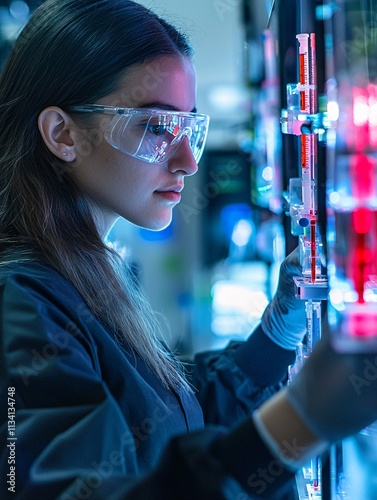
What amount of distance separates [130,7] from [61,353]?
0.87 m

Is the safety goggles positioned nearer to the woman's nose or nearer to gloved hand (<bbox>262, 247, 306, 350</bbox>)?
the woman's nose

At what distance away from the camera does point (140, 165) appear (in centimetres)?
145

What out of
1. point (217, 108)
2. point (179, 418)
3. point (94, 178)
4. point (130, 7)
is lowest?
point (179, 418)

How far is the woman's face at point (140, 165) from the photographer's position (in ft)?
4.73

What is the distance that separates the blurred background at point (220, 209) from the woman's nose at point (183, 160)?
173 cm

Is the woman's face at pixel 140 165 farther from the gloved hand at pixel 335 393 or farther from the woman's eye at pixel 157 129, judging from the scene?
the gloved hand at pixel 335 393

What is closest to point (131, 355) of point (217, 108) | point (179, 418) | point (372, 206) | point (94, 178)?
point (179, 418)

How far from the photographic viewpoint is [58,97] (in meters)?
1.44

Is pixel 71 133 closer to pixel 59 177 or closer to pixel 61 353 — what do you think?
pixel 59 177

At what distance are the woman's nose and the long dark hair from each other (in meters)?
0.20

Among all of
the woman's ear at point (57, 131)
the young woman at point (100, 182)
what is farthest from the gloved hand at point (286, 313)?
the woman's ear at point (57, 131)

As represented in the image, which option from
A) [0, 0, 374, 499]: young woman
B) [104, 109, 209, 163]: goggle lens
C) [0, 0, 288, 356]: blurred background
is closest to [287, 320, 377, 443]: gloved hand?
[0, 0, 374, 499]: young woman

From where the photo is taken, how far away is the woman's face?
1441mm

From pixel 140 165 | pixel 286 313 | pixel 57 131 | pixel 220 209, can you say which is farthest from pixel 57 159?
pixel 220 209
